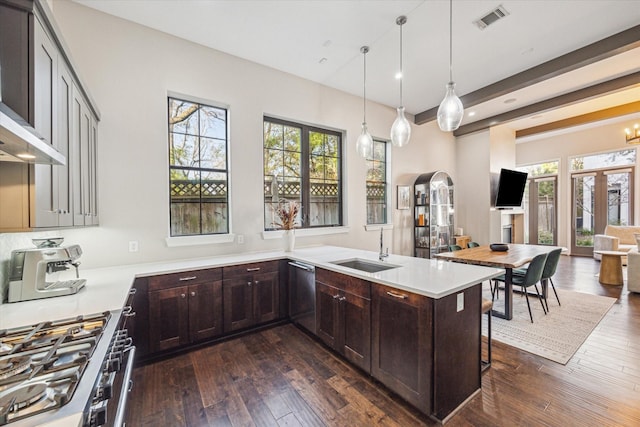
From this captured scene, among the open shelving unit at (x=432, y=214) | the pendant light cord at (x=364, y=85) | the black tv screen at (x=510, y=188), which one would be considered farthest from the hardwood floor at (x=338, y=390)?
the black tv screen at (x=510, y=188)

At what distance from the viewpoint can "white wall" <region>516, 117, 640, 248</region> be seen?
22.7 ft

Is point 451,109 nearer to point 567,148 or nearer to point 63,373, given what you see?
point 63,373

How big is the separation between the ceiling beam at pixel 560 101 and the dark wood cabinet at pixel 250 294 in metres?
5.79

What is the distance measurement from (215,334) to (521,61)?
5.38m

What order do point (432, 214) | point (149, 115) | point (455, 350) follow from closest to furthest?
point (455, 350) → point (149, 115) → point (432, 214)

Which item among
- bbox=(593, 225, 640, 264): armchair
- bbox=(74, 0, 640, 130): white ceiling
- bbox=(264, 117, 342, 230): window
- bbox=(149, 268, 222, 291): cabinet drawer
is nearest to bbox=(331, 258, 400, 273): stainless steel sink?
bbox=(149, 268, 222, 291): cabinet drawer

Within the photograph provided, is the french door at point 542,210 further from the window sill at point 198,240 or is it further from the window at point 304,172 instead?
the window sill at point 198,240

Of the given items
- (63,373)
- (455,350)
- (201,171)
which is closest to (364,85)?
(201,171)

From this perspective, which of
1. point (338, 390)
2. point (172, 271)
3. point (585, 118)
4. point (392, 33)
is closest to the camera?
point (338, 390)

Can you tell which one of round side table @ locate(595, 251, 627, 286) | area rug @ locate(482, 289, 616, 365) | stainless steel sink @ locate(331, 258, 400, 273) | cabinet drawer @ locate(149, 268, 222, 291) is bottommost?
area rug @ locate(482, 289, 616, 365)

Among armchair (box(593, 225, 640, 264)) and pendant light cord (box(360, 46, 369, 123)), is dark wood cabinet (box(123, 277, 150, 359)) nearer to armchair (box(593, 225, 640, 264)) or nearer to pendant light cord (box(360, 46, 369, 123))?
pendant light cord (box(360, 46, 369, 123))

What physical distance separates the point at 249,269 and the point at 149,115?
2.07 meters

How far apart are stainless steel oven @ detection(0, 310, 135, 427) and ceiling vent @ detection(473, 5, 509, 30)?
13.8 ft

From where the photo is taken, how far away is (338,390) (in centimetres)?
218
